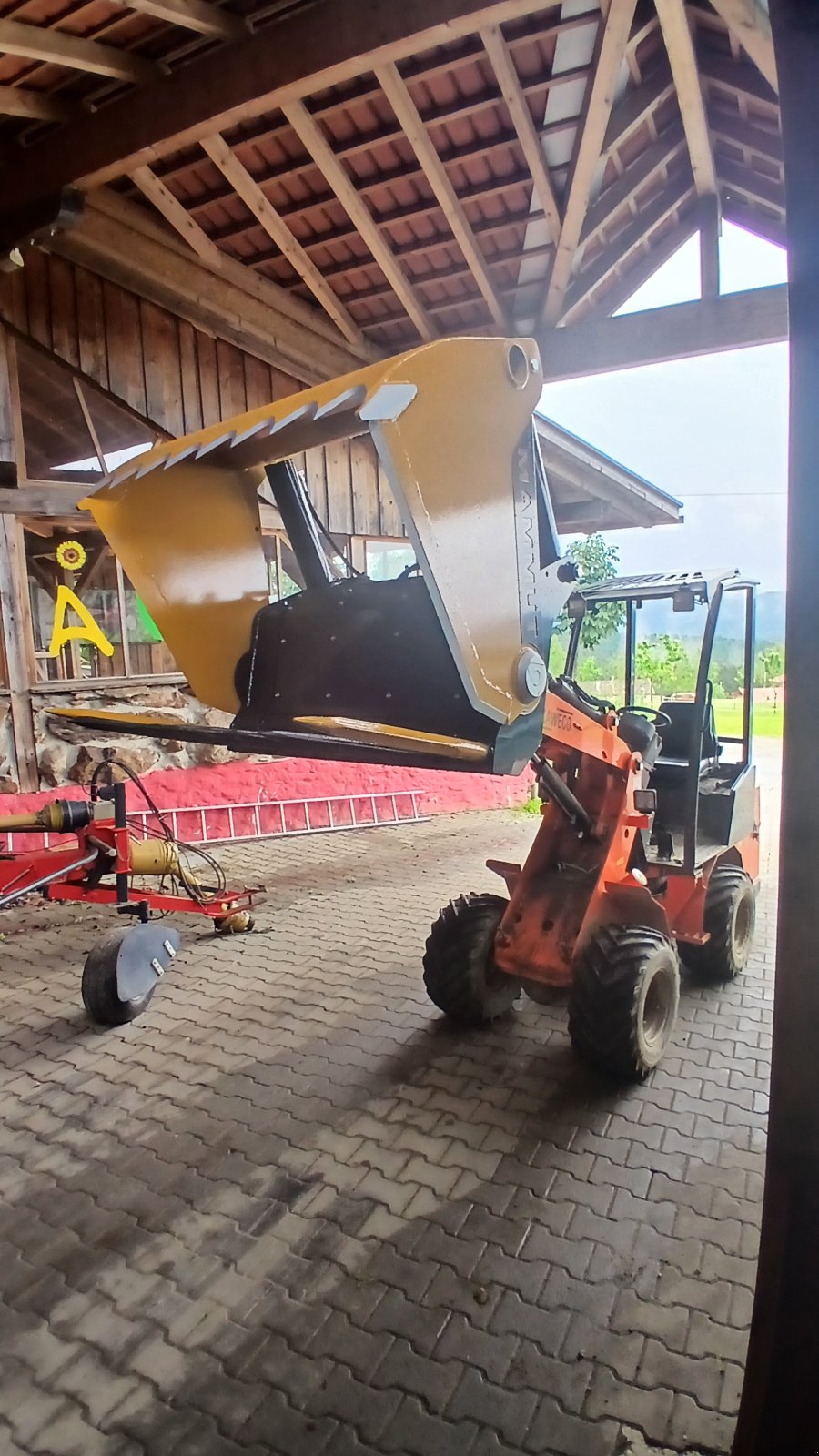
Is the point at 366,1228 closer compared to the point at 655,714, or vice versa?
the point at 366,1228

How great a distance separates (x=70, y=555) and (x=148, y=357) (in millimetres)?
1890

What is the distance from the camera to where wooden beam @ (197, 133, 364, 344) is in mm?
5772

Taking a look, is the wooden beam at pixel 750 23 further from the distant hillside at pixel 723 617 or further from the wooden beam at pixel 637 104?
the distant hillside at pixel 723 617

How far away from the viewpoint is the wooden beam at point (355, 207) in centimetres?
541

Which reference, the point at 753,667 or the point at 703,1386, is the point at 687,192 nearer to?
the point at 753,667

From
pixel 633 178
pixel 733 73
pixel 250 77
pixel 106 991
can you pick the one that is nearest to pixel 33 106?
pixel 250 77

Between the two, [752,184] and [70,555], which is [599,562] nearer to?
[752,184]

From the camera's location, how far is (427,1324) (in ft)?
7.06

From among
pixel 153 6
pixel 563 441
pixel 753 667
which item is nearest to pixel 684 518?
pixel 563 441

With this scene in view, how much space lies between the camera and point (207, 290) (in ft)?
22.6

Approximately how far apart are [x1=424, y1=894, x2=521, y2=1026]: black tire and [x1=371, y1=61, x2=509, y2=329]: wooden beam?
4.94 metres

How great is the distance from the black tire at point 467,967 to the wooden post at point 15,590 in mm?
4174

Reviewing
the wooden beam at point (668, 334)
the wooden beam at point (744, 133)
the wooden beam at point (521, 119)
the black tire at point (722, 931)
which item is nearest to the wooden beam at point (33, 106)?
the wooden beam at point (521, 119)

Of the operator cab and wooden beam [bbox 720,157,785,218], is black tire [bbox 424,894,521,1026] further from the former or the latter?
wooden beam [bbox 720,157,785,218]
